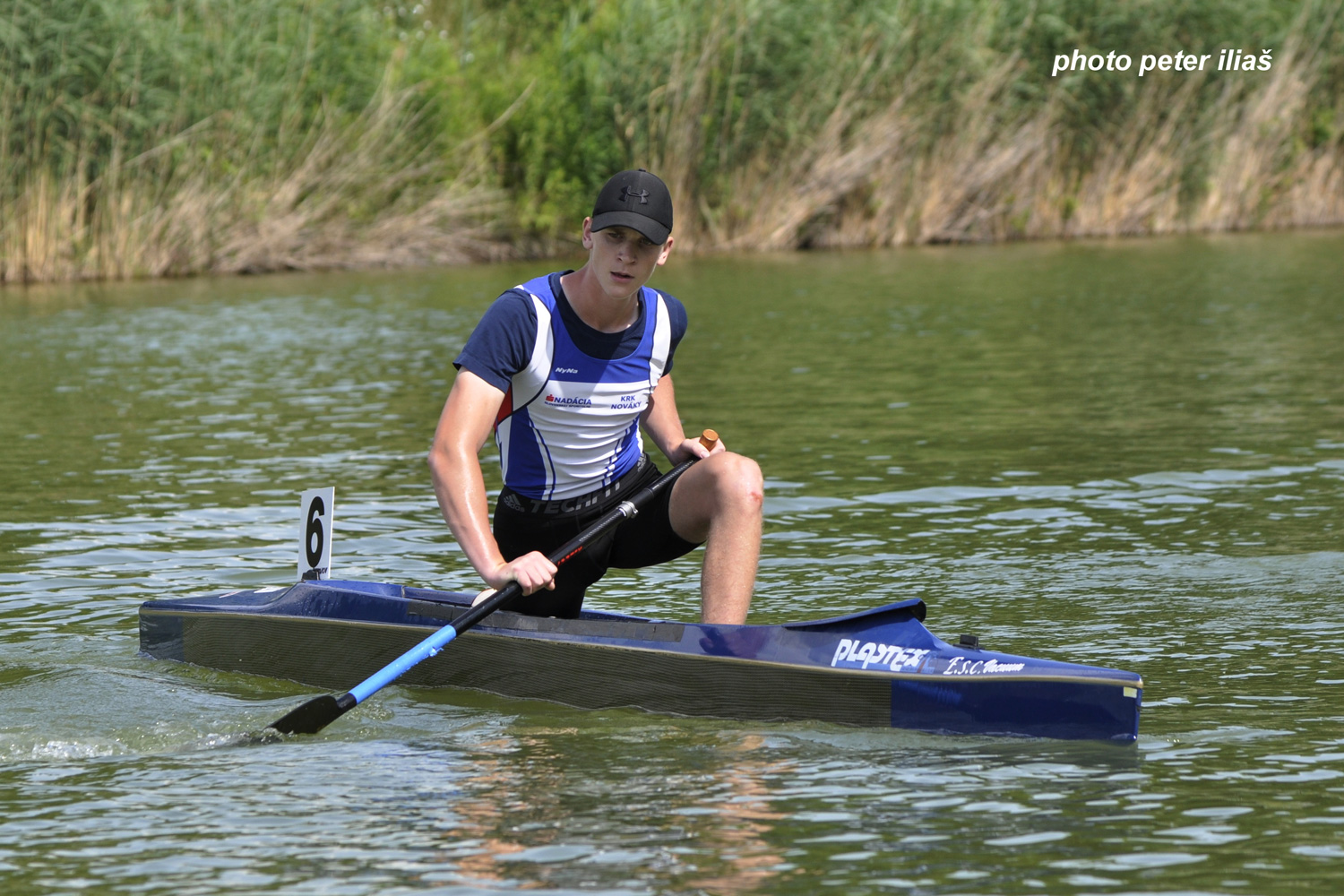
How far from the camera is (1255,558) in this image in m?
6.95

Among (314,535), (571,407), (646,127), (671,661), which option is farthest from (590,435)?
(646,127)

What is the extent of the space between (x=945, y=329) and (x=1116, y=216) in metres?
12.7

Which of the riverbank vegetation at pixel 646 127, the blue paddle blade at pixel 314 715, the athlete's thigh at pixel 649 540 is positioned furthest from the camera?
the riverbank vegetation at pixel 646 127

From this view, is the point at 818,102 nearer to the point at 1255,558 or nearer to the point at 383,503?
the point at 383,503

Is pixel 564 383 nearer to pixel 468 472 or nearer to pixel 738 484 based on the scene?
pixel 468 472

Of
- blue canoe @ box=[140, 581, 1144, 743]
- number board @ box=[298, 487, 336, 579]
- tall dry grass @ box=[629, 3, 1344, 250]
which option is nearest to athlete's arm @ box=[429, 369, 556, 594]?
blue canoe @ box=[140, 581, 1144, 743]

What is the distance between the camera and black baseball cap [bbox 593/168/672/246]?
209 inches

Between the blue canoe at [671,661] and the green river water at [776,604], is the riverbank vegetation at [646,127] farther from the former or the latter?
the blue canoe at [671,661]

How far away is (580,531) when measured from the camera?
5.77 m

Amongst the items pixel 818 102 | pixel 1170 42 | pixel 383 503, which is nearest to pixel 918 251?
pixel 818 102

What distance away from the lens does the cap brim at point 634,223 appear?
17.4 feet

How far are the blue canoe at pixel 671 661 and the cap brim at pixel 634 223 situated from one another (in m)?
1.19

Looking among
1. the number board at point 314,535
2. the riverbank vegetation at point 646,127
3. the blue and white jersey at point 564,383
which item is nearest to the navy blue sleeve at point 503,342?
the blue and white jersey at point 564,383

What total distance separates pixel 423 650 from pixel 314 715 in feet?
1.24
